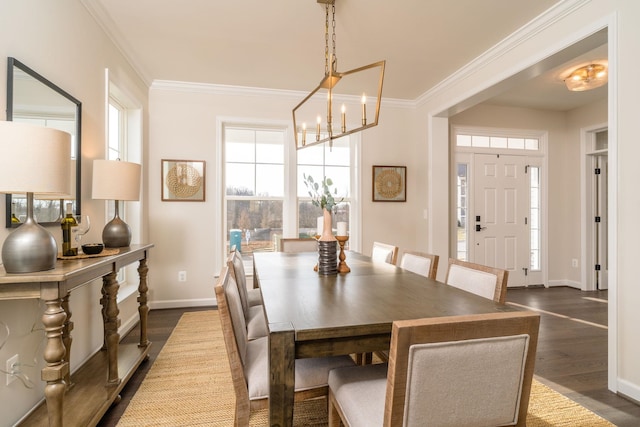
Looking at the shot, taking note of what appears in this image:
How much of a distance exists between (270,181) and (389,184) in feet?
5.25

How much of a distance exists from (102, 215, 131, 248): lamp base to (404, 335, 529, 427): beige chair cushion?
7.31 ft

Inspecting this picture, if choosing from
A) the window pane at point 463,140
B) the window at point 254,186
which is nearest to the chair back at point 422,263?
the window at point 254,186

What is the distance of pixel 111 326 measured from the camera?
76.8 inches

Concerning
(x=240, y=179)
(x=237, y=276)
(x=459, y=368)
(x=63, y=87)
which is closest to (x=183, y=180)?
(x=240, y=179)

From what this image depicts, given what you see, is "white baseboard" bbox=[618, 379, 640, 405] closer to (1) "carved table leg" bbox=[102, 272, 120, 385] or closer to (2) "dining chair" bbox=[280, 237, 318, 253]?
(2) "dining chair" bbox=[280, 237, 318, 253]

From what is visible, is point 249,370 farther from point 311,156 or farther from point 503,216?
point 503,216

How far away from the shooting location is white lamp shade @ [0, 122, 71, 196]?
1195 millimetres

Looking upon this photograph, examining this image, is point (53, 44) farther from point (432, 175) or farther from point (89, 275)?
point (432, 175)

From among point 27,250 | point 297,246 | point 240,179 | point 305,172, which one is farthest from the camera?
point 305,172

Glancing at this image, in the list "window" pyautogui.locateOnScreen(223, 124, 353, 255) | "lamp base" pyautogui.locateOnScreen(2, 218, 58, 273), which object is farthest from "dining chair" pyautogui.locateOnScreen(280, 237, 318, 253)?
"lamp base" pyautogui.locateOnScreen(2, 218, 58, 273)

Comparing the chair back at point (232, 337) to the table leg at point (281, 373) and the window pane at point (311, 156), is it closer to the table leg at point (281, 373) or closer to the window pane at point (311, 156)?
the table leg at point (281, 373)

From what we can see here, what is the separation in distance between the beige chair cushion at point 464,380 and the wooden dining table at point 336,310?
11.3 inches

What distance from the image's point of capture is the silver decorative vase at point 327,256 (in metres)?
1.95

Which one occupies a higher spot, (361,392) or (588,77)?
(588,77)
